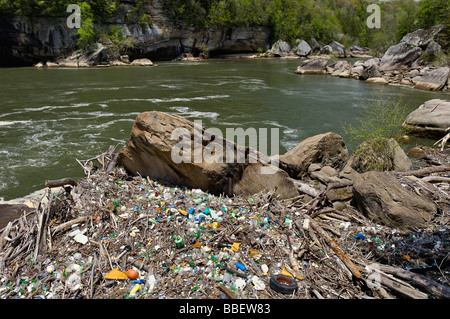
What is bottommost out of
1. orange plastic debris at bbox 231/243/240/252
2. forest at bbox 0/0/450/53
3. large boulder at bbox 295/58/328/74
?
orange plastic debris at bbox 231/243/240/252

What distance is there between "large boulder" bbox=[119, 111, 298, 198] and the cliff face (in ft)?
159

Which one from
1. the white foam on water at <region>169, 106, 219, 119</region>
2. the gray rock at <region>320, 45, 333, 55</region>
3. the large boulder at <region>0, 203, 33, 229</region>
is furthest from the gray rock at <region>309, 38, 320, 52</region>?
the large boulder at <region>0, 203, 33, 229</region>

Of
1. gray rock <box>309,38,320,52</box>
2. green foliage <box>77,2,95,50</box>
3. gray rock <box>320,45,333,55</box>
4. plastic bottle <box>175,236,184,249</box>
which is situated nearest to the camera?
plastic bottle <box>175,236,184,249</box>

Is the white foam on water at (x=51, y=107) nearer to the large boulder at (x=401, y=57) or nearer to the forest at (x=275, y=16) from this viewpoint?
the forest at (x=275, y=16)

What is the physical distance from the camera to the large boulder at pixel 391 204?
4891mm

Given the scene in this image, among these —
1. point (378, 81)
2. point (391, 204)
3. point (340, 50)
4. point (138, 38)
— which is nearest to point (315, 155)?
point (391, 204)

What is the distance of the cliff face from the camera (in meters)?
42.6

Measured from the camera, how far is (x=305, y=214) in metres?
5.12

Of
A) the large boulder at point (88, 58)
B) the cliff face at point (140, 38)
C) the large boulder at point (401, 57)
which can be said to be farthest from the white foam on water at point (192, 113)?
the cliff face at point (140, 38)

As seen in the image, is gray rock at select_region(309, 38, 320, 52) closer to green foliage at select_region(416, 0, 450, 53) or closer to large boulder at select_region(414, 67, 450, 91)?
green foliage at select_region(416, 0, 450, 53)

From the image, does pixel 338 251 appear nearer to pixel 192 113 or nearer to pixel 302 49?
pixel 192 113

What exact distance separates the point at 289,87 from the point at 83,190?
23184 mm

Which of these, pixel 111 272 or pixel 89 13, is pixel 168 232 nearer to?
pixel 111 272

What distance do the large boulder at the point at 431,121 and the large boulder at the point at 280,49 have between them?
53.4 metres
